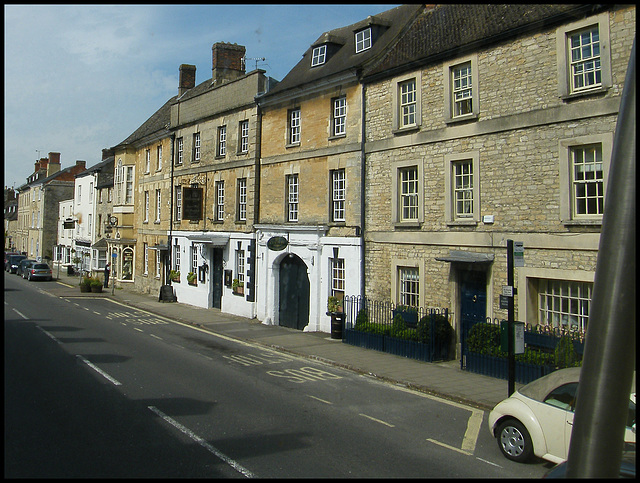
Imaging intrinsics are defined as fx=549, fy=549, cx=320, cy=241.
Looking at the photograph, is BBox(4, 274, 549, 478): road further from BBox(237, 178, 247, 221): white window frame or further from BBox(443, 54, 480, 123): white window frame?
BBox(237, 178, 247, 221): white window frame

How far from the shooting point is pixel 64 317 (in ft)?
71.4

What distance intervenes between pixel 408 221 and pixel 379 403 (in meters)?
7.81

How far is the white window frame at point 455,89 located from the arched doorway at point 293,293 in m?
8.82

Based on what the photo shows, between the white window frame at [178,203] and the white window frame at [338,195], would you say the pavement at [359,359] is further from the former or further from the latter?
the white window frame at [178,203]

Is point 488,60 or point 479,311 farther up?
point 488,60

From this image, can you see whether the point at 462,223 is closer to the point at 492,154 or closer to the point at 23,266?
the point at 492,154

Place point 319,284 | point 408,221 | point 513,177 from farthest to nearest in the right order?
point 319,284
point 408,221
point 513,177

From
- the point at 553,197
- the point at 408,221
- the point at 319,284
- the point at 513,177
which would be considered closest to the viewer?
the point at 553,197

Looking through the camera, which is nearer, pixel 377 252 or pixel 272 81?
pixel 377 252

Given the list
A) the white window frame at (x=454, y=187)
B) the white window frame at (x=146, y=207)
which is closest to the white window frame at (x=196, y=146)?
the white window frame at (x=146, y=207)

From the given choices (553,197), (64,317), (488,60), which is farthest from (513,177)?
(64,317)

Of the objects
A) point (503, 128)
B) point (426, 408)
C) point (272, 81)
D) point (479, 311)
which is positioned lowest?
point (426, 408)

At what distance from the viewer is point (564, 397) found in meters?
7.50

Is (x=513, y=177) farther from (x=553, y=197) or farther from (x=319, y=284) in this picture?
(x=319, y=284)
